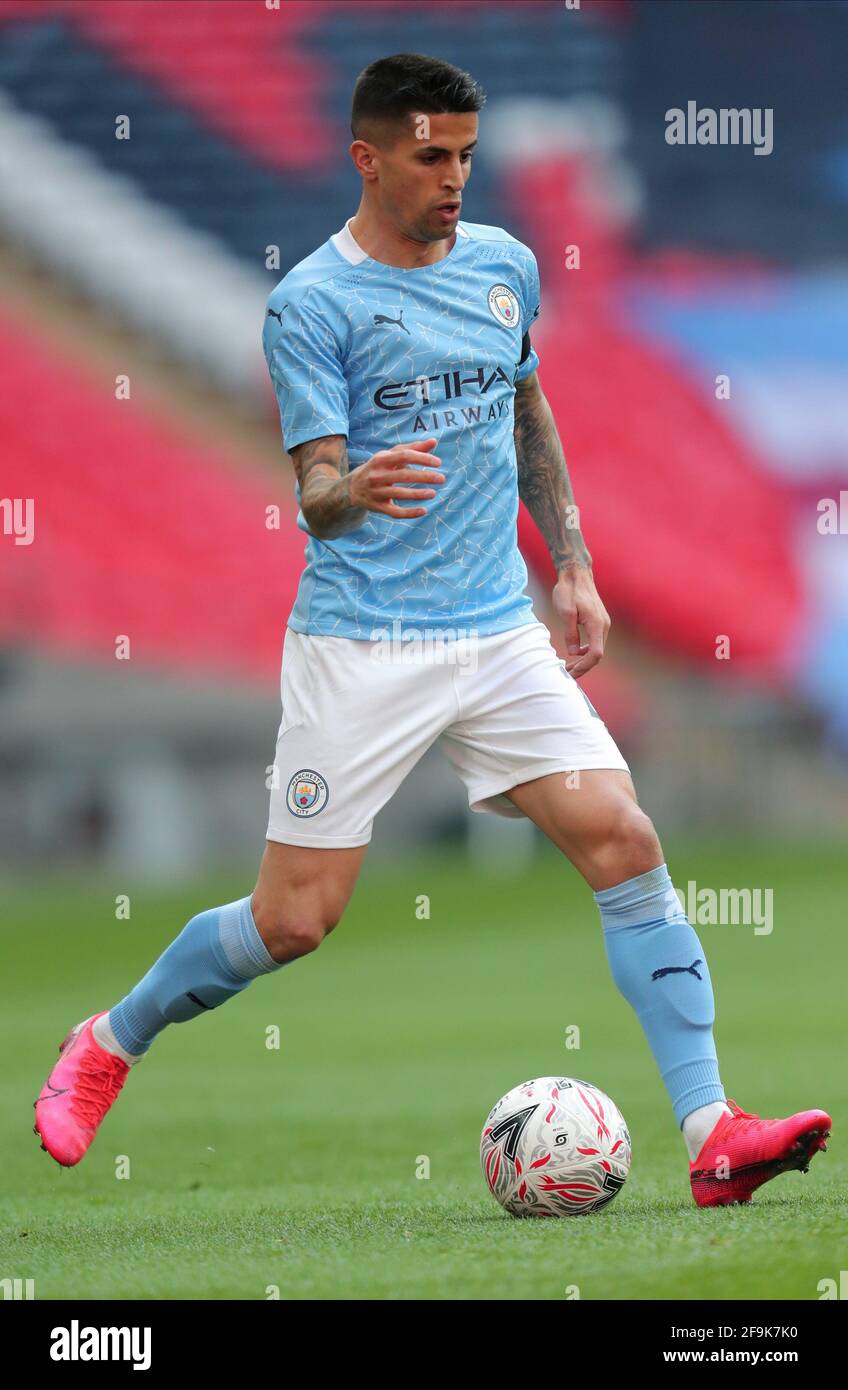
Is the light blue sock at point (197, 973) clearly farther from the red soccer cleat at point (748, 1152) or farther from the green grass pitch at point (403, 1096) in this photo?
the red soccer cleat at point (748, 1152)

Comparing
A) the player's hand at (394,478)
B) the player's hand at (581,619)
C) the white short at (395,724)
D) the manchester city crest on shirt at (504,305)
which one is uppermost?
the manchester city crest on shirt at (504,305)

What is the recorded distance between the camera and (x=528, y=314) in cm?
406

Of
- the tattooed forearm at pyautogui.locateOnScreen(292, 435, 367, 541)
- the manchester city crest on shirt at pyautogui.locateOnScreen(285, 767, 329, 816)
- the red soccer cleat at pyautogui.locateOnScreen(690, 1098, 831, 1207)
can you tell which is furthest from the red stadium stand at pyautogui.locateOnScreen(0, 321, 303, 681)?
the red soccer cleat at pyautogui.locateOnScreen(690, 1098, 831, 1207)

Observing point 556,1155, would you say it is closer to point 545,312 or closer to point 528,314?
point 528,314

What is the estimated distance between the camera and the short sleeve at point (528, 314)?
4.05 metres

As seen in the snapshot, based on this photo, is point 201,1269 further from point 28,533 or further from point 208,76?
point 208,76

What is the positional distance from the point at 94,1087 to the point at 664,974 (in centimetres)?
120

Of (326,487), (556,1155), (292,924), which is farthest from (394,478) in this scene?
(556,1155)

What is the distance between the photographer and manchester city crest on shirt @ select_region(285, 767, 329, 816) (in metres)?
3.79

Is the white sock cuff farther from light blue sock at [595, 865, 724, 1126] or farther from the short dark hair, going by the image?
the short dark hair

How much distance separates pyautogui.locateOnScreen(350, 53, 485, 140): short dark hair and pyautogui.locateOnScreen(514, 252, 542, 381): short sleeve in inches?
15.9

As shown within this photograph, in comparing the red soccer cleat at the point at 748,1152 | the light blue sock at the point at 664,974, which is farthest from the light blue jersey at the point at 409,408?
the red soccer cleat at the point at 748,1152

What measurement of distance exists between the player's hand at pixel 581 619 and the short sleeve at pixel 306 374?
632mm

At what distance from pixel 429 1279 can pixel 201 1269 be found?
0.45 metres
